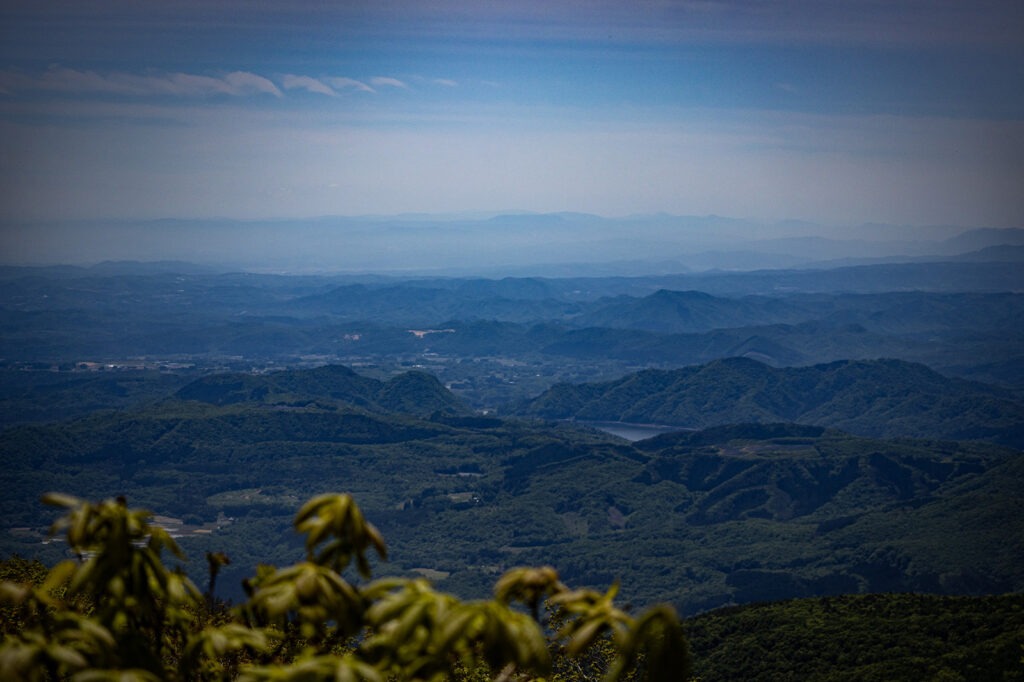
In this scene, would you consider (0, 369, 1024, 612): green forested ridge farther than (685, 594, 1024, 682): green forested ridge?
Yes

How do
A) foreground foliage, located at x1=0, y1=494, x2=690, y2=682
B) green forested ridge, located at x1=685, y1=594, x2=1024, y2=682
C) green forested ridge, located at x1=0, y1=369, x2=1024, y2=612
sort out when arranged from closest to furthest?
1. foreground foliage, located at x1=0, y1=494, x2=690, y2=682
2. green forested ridge, located at x1=685, y1=594, x2=1024, y2=682
3. green forested ridge, located at x1=0, y1=369, x2=1024, y2=612

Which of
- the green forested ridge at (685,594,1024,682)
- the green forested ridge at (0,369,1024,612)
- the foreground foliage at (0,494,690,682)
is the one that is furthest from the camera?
the green forested ridge at (0,369,1024,612)

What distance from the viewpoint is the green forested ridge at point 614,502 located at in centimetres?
12362

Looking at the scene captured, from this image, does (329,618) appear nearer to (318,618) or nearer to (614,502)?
(318,618)

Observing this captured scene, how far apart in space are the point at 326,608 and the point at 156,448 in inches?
8039

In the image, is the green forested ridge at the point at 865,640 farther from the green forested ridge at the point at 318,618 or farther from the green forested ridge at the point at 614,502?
the green forested ridge at the point at 614,502

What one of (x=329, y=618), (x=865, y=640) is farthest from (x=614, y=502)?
(x=329, y=618)

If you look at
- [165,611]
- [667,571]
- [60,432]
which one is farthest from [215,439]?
[165,611]

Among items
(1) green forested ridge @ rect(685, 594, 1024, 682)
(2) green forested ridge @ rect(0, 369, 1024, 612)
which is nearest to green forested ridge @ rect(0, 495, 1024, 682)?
(1) green forested ridge @ rect(685, 594, 1024, 682)

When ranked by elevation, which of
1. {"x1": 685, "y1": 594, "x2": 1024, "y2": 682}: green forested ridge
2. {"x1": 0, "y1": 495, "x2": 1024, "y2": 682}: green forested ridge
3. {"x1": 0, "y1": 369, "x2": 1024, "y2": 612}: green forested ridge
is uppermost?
{"x1": 0, "y1": 495, "x2": 1024, "y2": 682}: green forested ridge

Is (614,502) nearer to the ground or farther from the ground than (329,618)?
nearer to the ground

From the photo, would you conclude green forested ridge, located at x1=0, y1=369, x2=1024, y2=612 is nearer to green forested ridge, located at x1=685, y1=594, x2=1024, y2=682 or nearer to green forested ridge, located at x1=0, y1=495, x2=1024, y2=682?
green forested ridge, located at x1=685, y1=594, x2=1024, y2=682

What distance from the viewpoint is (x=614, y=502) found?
16612 centimetres

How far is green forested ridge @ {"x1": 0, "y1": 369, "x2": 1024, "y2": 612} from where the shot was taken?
12362 centimetres
